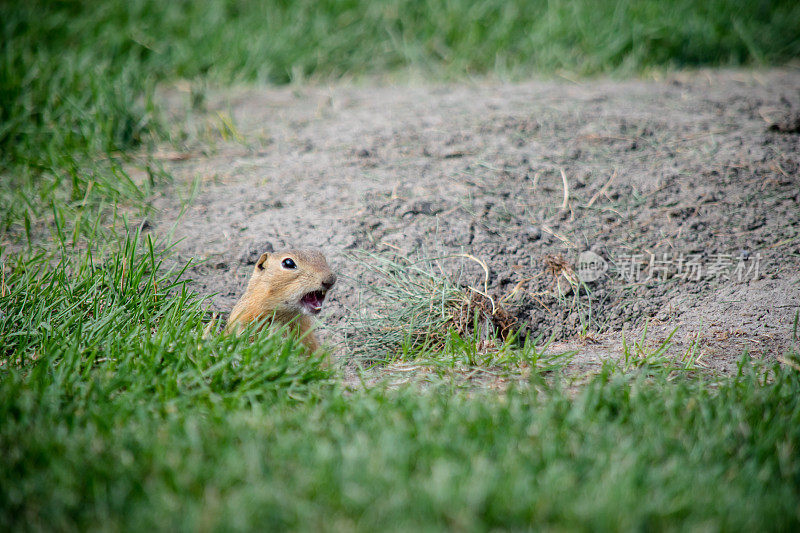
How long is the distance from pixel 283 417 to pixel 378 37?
15.9ft

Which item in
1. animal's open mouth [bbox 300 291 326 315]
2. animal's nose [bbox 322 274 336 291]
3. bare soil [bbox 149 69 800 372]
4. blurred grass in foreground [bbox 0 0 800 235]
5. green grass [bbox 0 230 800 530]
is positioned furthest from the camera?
blurred grass in foreground [bbox 0 0 800 235]

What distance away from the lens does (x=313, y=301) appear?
301 centimetres

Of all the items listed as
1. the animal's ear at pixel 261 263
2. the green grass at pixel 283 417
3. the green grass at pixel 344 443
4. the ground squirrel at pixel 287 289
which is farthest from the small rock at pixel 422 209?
the green grass at pixel 344 443

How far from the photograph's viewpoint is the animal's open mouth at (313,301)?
2.94m

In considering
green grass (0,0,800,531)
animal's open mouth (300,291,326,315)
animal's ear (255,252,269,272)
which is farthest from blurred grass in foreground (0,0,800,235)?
animal's open mouth (300,291,326,315)

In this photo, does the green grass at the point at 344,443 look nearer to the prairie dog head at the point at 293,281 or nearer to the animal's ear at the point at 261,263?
the prairie dog head at the point at 293,281

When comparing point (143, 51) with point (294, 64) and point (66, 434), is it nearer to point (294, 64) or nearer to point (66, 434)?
point (294, 64)

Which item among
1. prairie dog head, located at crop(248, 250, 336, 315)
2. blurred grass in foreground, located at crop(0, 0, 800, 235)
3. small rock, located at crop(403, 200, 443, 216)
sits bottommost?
prairie dog head, located at crop(248, 250, 336, 315)

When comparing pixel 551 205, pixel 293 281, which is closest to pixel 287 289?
pixel 293 281

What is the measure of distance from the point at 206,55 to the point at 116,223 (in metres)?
2.68

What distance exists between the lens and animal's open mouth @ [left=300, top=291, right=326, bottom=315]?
2.94 metres

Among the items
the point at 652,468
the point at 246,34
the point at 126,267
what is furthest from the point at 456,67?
the point at 652,468

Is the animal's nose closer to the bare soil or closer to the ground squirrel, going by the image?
the ground squirrel

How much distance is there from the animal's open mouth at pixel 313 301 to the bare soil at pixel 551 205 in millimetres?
188
